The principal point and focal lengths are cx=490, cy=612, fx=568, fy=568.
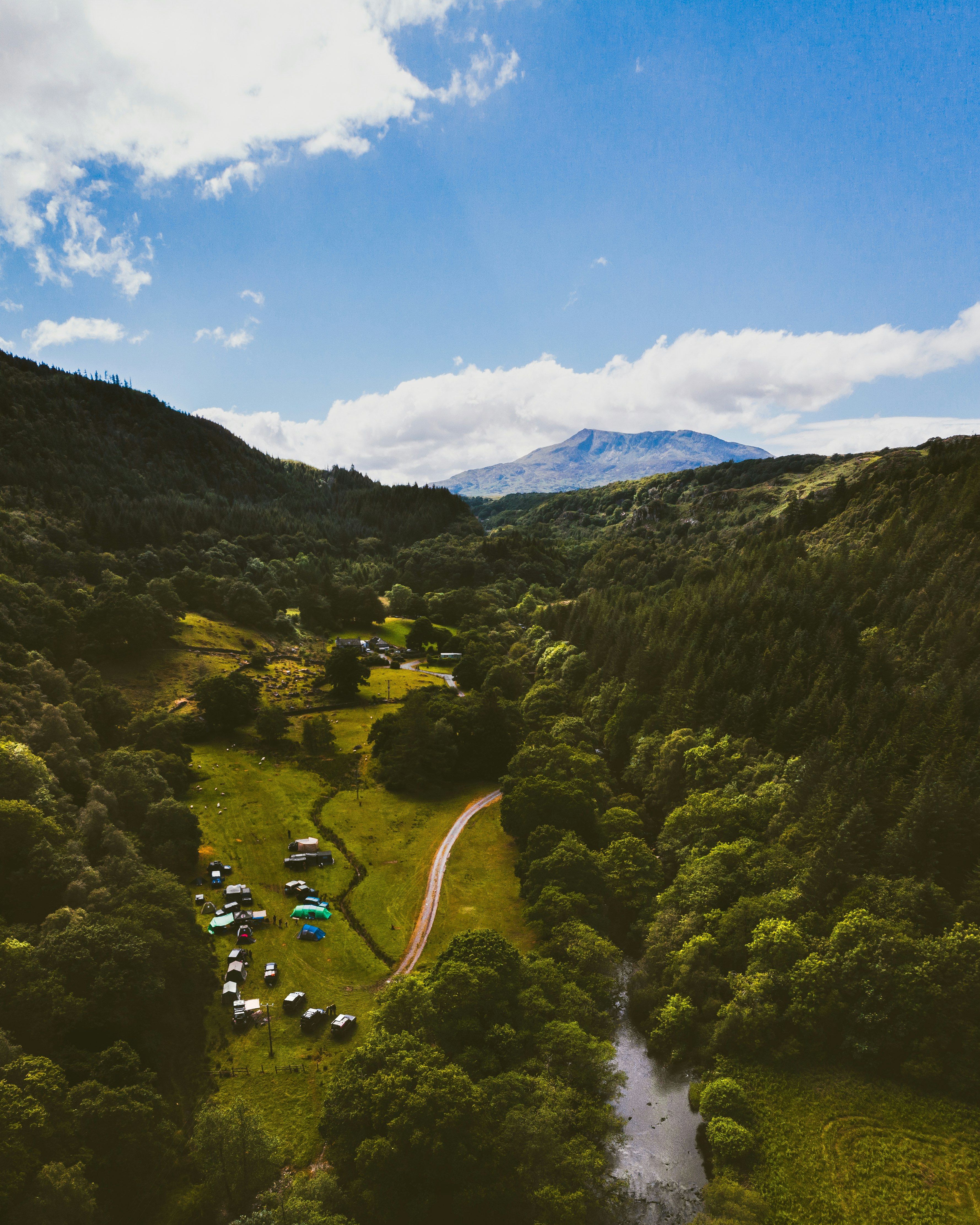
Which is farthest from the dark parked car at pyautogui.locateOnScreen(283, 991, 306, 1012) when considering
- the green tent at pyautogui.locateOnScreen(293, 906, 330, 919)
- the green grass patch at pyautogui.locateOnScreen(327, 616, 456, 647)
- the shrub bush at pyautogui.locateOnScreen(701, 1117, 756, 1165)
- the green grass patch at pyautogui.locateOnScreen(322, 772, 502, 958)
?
the green grass patch at pyautogui.locateOnScreen(327, 616, 456, 647)

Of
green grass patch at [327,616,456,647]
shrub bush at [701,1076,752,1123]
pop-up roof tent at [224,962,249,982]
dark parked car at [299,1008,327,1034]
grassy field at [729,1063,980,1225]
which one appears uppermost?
green grass patch at [327,616,456,647]

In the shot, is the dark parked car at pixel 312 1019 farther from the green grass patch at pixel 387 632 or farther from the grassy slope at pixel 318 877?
the green grass patch at pixel 387 632

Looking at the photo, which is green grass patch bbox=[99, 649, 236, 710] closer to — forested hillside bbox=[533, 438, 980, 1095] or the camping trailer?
the camping trailer

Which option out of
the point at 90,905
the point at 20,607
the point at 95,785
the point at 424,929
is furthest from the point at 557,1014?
the point at 20,607

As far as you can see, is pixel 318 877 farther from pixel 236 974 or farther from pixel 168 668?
pixel 168 668

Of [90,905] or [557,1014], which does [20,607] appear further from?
[557,1014]

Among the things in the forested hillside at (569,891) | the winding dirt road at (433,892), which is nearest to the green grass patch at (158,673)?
the forested hillside at (569,891)
